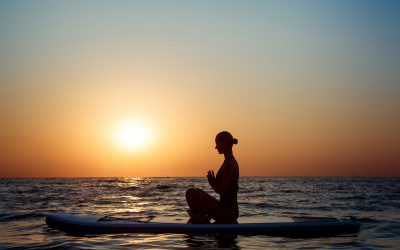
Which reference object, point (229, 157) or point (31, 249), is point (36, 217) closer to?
point (31, 249)

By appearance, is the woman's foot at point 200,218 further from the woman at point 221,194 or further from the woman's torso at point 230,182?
the woman's torso at point 230,182

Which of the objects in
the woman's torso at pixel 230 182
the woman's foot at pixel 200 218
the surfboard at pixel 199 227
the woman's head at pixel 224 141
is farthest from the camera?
the woman's foot at pixel 200 218

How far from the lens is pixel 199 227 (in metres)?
7.96

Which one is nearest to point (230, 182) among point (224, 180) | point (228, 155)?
point (224, 180)

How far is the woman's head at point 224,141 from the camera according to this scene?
305 inches

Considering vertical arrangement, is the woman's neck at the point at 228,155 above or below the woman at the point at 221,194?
above

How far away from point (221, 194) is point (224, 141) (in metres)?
1.07

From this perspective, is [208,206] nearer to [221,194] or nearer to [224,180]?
[221,194]

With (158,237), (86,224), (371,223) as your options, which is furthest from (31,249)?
(371,223)

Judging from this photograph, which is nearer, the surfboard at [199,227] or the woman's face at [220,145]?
the woman's face at [220,145]

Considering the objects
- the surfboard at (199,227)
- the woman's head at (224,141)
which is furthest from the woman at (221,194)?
the surfboard at (199,227)

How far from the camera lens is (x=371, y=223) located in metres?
11.4

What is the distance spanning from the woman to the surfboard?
31 centimetres

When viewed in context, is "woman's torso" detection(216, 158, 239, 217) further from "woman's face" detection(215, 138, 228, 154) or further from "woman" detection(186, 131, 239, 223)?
"woman's face" detection(215, 138, 228, 154)
